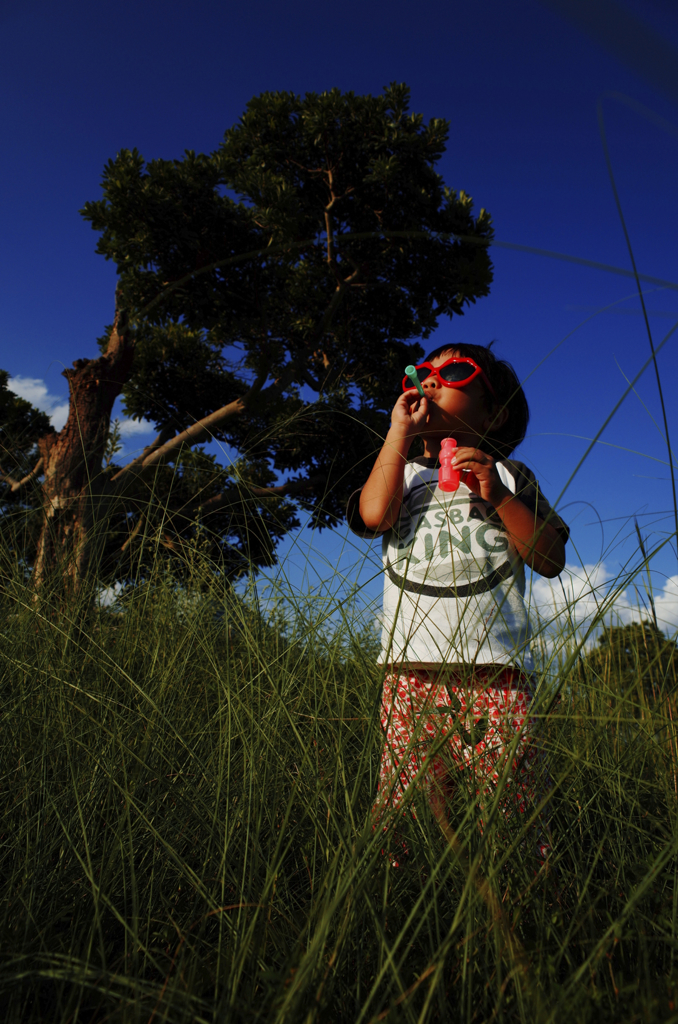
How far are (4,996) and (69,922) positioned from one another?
0.13 meters

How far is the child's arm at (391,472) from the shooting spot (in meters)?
1.27

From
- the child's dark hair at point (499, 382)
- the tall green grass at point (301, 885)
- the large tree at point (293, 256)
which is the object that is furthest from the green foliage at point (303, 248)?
the tall green grass at point (301, 885)

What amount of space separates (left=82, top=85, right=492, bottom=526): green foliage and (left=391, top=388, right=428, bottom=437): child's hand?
4.64 meters

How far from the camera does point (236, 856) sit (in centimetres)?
72

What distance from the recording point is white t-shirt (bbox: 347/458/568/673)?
3.57 ft

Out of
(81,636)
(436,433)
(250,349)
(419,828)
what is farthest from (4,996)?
(250,349)

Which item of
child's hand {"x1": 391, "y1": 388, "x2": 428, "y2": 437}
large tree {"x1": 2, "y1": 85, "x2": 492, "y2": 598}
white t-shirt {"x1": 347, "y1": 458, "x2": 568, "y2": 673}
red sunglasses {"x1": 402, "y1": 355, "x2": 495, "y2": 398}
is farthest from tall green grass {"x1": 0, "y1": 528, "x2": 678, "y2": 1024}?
large tree {"x1": 2, "y1": 85, "x2": 492, "y2": 598}

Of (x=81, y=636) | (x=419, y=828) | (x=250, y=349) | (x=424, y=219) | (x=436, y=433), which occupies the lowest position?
(x=419, y=828)

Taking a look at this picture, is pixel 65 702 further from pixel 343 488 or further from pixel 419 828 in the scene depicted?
pixel 343 488

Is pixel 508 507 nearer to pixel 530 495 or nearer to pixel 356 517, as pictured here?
pixel 530 495

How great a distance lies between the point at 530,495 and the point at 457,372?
0.38 meters

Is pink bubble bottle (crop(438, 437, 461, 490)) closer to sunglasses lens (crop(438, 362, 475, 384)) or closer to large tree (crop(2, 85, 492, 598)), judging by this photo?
sunglasses lens (crop(438, 362, 475, 384))

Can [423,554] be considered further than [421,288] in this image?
No

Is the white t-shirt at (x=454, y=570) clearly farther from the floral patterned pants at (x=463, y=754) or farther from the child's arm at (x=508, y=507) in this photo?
the floral patterned pants at (x=463, y=754)
